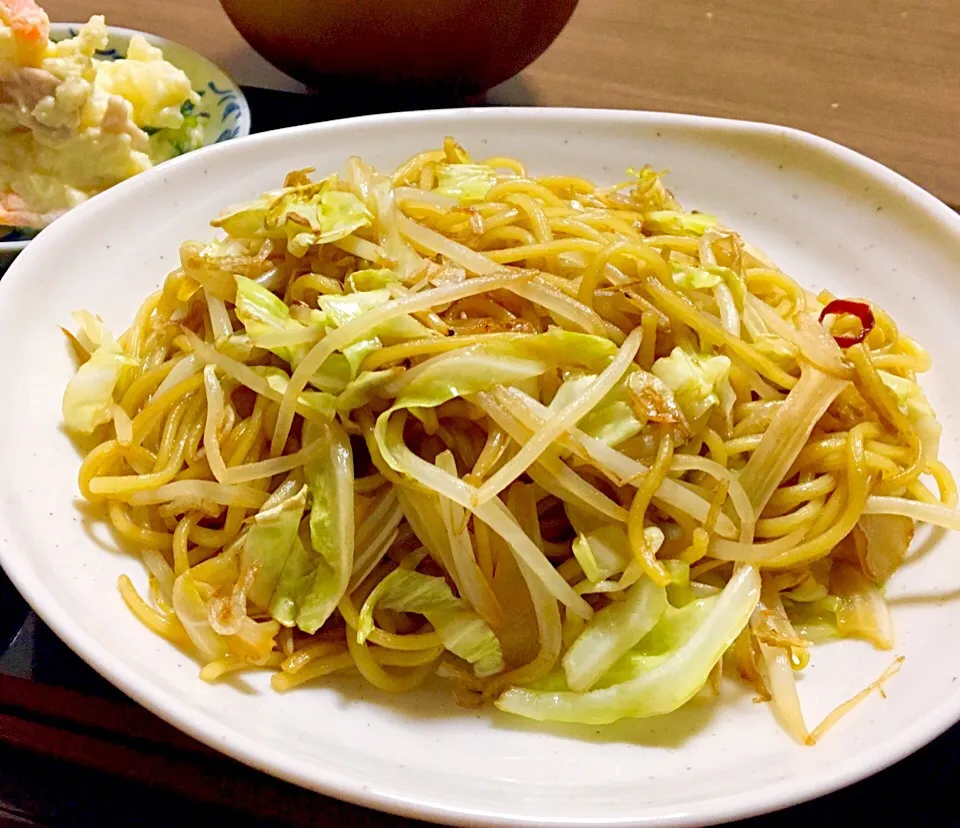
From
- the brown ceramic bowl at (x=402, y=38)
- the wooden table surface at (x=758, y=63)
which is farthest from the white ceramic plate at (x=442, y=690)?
the wooden table surface at (x=758, y=63)

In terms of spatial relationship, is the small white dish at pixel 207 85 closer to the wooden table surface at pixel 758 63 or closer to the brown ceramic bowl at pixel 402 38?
the brown ceramic bowl at pixel 402 38

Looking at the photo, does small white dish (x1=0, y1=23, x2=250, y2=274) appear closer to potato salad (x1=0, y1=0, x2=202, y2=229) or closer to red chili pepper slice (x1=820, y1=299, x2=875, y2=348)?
potato salad (x1=0, y1=0, x2=202, y2=229)

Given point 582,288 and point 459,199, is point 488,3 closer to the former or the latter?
point 459,199

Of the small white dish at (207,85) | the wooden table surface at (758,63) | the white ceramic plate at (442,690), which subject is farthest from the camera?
the wooden table surface at (758,63)

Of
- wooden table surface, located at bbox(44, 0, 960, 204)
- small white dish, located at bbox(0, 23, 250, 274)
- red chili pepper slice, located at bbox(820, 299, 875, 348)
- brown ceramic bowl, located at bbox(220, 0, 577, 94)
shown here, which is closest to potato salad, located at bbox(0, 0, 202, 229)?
small white dish, located at bbox(0, 23, 250, 274)

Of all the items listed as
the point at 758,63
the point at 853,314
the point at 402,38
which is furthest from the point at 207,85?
the point at 758,63

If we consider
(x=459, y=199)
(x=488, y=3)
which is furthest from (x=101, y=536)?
(x=488, y=3)
